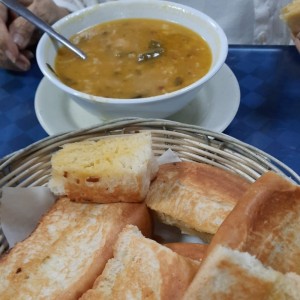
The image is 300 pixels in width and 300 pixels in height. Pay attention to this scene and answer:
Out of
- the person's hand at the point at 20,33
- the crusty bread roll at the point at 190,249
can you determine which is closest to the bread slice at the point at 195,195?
the crusty bread roll at the point at 190,249

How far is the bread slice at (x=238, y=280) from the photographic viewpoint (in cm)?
78

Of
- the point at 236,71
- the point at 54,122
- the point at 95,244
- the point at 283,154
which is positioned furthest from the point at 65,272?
the point at 236,71

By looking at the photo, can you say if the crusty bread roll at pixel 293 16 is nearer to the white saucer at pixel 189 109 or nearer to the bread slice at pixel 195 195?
the white saucer at pixel 189 109

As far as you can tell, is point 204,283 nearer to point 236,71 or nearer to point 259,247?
point 259,247

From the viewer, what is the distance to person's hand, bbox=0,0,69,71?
180cm

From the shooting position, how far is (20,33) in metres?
1.89

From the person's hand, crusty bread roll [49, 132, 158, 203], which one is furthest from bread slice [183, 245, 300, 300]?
the person's hand

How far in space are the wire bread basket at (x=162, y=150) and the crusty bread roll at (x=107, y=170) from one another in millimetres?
73

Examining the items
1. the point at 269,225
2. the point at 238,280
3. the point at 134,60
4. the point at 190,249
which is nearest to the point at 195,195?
the point at 190,249

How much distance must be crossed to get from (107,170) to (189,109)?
20.6 inches

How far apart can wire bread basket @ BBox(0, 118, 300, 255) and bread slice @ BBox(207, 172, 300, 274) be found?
0.71ft

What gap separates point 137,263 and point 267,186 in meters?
0.31

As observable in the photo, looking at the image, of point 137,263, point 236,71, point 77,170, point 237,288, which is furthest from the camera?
point 236,71

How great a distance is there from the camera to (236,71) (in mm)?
1846
